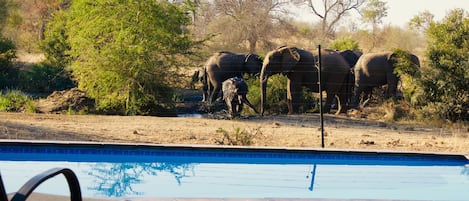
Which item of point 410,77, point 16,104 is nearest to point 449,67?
point 410,77

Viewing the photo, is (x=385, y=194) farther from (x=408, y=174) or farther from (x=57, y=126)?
(x=57, y=126)

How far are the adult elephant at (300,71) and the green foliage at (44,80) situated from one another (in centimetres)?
792

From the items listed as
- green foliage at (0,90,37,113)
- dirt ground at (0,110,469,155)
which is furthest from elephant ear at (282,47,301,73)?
green foliage at (0,90,37,113)

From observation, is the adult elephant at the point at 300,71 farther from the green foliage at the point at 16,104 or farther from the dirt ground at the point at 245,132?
the green foliage at the point at 16,104

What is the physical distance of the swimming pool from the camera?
7.07 m

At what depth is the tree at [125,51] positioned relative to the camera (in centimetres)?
1380

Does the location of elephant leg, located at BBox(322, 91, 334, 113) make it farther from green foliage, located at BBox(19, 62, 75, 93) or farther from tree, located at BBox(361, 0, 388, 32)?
tree, located at BBox(361, 0, 388, 32)

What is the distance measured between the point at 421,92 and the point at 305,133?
3.61m

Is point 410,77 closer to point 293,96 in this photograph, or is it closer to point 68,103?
point 293,96

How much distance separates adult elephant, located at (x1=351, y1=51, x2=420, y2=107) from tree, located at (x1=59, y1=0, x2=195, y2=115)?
538cm

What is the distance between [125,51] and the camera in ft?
45.3

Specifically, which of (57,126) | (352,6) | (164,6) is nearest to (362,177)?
(57,126)

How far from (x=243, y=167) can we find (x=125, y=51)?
7041mm

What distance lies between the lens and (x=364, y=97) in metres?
17.8
